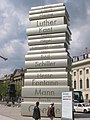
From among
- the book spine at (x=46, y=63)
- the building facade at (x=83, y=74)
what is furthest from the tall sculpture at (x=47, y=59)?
the building facade at (x=83, y=74)

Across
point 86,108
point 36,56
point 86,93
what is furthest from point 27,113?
point 86,93

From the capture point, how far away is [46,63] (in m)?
35.9

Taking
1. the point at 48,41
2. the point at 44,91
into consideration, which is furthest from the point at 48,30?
the point at 44,91

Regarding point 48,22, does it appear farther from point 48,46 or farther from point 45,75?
point 45,75

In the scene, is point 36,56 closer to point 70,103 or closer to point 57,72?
point 57,72

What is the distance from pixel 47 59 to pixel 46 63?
440 millimetres

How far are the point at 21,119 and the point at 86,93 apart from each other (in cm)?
7622

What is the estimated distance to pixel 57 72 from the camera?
35125mm

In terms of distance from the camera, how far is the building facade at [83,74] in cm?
10712

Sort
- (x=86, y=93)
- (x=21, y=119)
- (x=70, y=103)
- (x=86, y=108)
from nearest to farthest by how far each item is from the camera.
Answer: (x=70, y=103) < (x=21, y=119) < (x=86, y=108) < (x=86, y=93)

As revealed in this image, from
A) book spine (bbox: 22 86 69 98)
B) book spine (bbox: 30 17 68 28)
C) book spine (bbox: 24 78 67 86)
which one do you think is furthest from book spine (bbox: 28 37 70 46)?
book spine (bbox: 22 86 69 98)

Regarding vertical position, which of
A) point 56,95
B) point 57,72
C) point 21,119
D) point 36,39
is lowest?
point 21,119

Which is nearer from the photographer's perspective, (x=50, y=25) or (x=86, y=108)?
(x=50, y=25)

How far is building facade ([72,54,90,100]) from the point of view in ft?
351
